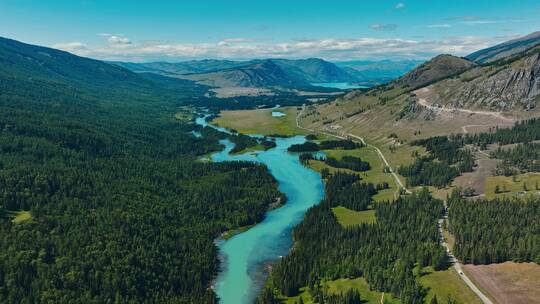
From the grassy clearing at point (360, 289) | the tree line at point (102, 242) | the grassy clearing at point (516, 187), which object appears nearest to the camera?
the grassy clearing at point (360, 289)

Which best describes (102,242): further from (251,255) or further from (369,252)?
(369,252)

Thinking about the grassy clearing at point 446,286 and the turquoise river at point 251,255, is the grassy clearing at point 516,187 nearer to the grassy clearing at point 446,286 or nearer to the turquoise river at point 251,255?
the grassy clearing at point 446,286

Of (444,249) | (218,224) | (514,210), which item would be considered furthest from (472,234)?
(218,224)

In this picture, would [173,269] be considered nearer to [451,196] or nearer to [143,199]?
[143,199]

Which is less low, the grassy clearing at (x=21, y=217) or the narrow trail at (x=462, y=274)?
the narrow trail at (x=462, y=274)

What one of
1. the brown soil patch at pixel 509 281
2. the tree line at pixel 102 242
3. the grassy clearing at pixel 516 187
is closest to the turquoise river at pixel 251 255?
the tree line at pixel 102 242
